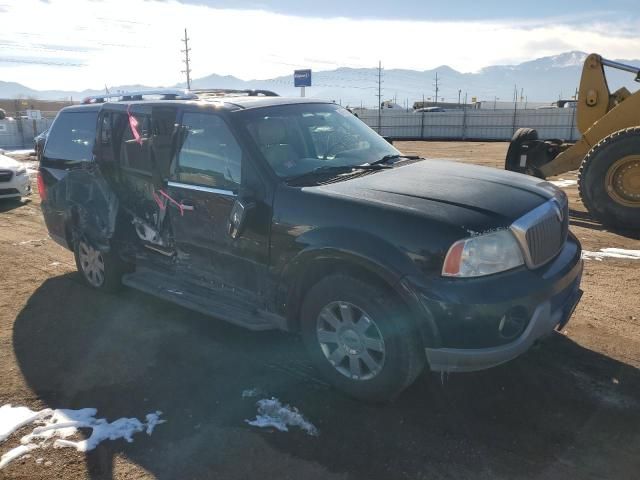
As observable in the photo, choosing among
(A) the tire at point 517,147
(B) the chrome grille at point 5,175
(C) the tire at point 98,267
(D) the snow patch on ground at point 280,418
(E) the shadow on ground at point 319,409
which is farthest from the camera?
(B) the chrome grille at point 5,175

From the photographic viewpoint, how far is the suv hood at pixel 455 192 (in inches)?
118

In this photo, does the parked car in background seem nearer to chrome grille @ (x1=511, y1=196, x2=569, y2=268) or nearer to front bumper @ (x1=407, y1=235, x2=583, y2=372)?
front bumper @ (x1=407, y1=235, x2=583, y2=372)

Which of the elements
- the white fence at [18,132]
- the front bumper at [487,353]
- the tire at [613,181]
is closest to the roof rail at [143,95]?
the front bumper at [487,353]

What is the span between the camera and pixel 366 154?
423cm

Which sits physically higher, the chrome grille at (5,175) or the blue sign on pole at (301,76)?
the blue sign on pole at (301,76)

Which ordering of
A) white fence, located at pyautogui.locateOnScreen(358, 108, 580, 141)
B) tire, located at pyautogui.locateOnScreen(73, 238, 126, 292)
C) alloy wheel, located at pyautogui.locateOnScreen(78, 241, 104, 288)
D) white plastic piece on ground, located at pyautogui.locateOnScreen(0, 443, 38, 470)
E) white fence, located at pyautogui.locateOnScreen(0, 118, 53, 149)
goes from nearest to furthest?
white plastic piece on ground, located at pyautogui.locateOnScreen(0, 443, 38, 470) → tire, located at pyautogui.locateOnScreen(73, 238, 126, 292) → alloy wheel, located at pyautogui.locateOnScreen(78, 241, 104, 288) → white fence, located at pyautogui.locateOnScreen(0, 118, 53, 149) → white fence, located at pyautogui.locateOnScreen(358, 108, 580, 141)

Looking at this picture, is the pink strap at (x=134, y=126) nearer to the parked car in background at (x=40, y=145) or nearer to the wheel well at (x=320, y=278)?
the parked car in background at (x=40, y=145)

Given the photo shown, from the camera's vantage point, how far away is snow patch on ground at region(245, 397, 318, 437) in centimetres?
315

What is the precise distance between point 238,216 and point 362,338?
122 cm

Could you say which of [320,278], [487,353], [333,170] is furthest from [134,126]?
[487,353]

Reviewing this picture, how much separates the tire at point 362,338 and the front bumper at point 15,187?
9397 millimetres

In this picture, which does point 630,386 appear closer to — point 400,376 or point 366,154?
point 400,376

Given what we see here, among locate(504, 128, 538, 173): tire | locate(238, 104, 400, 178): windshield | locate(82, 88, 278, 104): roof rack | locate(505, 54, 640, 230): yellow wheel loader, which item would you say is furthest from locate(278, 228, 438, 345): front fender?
locate(504, 128, 538, 173): tire

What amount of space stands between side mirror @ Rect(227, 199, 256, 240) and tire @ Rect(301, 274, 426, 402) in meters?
0.70
